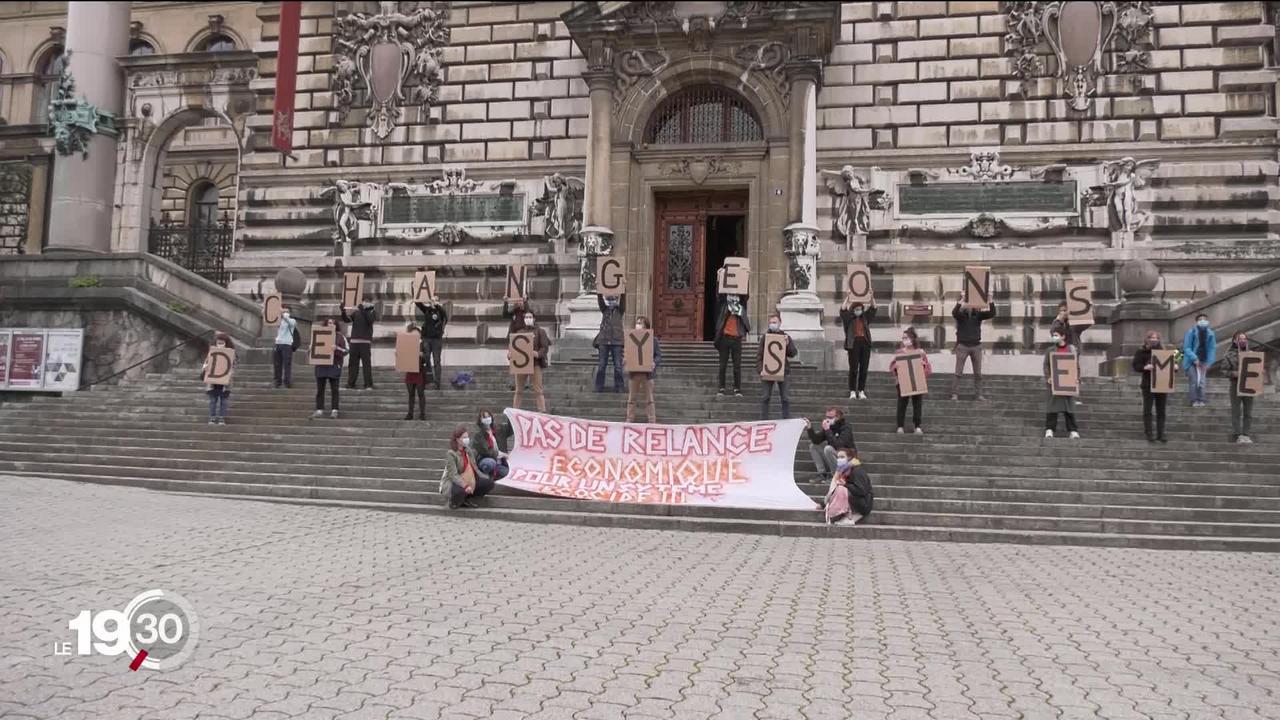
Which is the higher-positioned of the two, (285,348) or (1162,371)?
(285,348)

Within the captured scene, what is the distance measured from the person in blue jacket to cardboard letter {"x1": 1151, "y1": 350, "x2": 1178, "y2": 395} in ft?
6.79

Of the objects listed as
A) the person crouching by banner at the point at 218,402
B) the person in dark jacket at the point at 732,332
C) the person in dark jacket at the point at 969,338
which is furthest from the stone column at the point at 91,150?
the person in dark jacket at the point at 969,338

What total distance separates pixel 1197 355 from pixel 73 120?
25853mm

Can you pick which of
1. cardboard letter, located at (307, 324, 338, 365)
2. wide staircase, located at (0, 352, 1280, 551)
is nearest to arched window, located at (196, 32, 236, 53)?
wide staircase, located at (0, 352, 1280, 551)

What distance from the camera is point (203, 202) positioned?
38.1 m

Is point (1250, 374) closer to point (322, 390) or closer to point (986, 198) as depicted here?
point (986, 198)

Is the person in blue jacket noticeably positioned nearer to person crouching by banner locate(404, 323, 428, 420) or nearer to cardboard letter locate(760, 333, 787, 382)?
cardboard letter locate(760, 333, 787, 382)

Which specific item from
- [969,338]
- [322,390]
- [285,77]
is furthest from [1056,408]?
[285,77]

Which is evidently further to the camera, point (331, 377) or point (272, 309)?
point (272, 309)

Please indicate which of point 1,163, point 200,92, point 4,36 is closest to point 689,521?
point 200,92

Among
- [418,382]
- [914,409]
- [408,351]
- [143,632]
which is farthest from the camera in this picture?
[418,382]

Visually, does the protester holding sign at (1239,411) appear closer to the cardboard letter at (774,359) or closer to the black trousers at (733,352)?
the cardboard letter at (774,359)

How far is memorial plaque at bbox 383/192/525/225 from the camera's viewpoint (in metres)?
24.0

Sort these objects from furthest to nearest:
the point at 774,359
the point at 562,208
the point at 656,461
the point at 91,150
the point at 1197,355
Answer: the point at 91,150 → the point at 562,208 → the point at 1197,355 → the point at 774,359 → the point at 656,461
